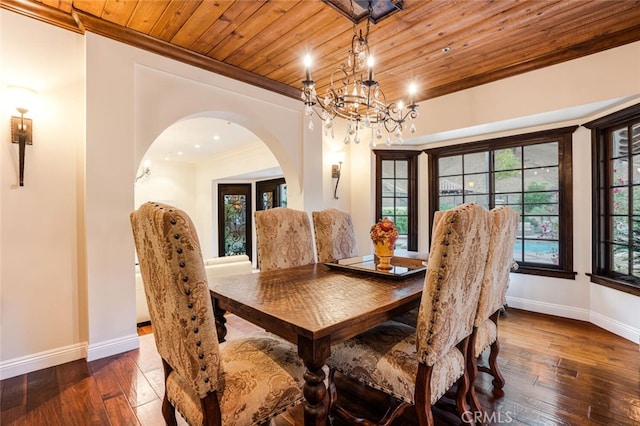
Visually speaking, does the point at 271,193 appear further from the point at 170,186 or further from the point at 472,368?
the point at 472,368

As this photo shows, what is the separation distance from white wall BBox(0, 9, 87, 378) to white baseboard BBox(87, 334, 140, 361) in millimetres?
124

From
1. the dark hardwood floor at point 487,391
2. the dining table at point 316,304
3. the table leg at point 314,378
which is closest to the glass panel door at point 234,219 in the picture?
the dark hardwood floor at point 487,391

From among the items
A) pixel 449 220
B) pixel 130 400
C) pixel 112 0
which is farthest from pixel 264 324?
pixel 112 0

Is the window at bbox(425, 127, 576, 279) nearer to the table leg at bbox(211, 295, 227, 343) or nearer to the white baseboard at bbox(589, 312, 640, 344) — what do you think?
the white baseboard at bbox(589, 312, 640, 344)

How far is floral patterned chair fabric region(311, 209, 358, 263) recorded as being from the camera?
2.80 m

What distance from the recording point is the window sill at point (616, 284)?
2.79 metres

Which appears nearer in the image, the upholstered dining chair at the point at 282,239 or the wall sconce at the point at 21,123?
the wall sconce at the point at 21,123

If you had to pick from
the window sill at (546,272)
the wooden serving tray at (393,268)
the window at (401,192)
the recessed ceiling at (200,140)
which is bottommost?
the window sill at (546,272)

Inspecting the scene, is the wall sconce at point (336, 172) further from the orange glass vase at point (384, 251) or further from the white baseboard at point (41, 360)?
the white baseboard at point (41, 360)

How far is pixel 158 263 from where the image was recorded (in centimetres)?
106

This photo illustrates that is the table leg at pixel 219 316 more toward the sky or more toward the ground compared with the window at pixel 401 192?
more toward the ground

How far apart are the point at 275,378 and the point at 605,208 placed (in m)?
3.81

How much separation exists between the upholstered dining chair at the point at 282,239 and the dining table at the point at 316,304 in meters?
0.21

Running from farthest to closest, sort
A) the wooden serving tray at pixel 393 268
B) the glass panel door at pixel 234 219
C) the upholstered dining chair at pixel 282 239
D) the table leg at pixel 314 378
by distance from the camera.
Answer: the glass panel door at pixel 234 219
the upholstered dining chair at pixel 282 239
the wooden serving tray at pixel 393 268
the table leg at pixel 314 378
